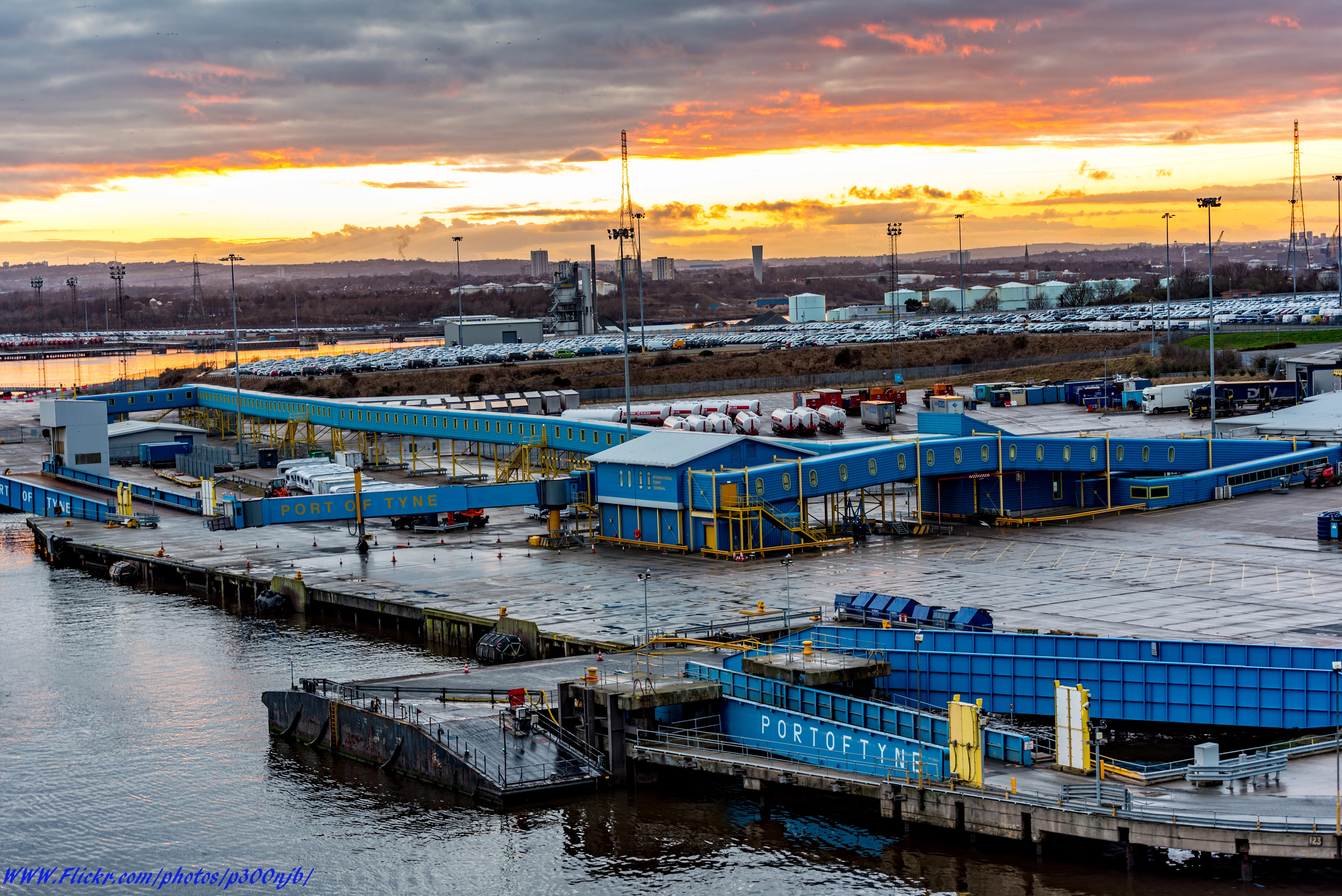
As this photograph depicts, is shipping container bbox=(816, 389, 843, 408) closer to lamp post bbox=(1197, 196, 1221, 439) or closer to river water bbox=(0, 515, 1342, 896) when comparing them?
lamp post bbox=(1197, 196, 1221, 439)

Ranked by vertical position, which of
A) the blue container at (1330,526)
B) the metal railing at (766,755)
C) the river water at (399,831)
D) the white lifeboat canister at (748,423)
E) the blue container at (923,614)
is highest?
the white lifeboat canister at (748,423)

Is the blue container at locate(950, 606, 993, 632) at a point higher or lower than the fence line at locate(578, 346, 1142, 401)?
lower

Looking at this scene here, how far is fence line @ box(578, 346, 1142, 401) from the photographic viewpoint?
16000 centimetres

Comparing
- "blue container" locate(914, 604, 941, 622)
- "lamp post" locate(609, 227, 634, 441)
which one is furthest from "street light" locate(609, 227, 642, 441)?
"blue container" locate(914, 604, 941, 622)

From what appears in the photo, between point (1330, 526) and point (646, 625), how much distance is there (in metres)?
36.1

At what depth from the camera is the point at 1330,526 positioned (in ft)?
222

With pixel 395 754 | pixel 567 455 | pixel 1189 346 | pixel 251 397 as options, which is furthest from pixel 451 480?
Result: pixel 1189 346

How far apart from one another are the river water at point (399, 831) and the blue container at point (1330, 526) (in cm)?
3876

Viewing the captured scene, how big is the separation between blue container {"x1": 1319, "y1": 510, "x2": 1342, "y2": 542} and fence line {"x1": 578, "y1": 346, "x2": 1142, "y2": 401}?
91699 millimetres

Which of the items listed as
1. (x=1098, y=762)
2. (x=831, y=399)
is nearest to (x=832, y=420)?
(x=831, y=399)

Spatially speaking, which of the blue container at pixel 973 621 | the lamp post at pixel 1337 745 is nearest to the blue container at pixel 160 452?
the blue container at pixel 973 621

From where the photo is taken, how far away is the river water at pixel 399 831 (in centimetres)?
3434

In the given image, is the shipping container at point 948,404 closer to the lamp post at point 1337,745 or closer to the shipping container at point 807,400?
the shipping container at point 807,400

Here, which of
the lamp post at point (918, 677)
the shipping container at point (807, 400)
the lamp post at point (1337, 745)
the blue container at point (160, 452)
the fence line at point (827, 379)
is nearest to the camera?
the lamp post at point (1337, 745)
